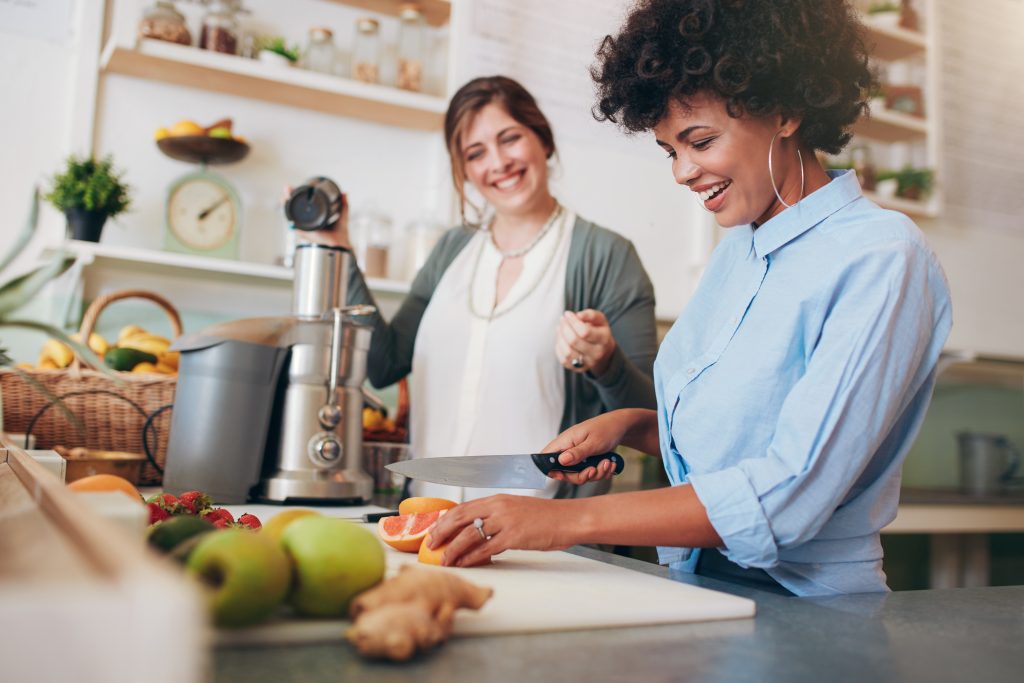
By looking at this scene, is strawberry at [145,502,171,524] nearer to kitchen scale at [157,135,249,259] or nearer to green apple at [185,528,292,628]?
green apple at [185,528,292,628]

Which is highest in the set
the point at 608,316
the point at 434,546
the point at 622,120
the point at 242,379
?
the point at 622,120

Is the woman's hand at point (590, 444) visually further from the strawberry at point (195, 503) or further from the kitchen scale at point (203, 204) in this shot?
the kitchen scale at point (203, 204)

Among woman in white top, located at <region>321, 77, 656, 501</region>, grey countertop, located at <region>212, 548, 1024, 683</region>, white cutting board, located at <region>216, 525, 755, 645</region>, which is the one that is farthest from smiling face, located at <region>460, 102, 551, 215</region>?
grey countertop, located at <region>212, 548, 1024, 683</region>

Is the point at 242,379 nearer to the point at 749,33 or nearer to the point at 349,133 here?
the point at 749,33

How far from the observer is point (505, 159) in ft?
5.55

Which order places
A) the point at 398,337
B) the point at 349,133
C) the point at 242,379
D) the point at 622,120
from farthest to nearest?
the point at 349,133 → the point at 398,337 → the point at 242,379 → the point at 622,120

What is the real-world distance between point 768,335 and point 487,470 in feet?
1.26

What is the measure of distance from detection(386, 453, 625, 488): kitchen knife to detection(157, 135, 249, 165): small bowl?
1336 mm

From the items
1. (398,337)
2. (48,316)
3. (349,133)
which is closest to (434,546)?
(398,337)

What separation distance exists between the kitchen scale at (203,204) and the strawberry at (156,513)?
141cm

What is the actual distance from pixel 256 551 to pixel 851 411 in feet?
1.71

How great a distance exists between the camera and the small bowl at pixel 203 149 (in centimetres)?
211

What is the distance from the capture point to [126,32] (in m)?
1.99

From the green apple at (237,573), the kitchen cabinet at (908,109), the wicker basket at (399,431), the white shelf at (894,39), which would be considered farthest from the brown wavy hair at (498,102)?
the white shelf at (894,39)
